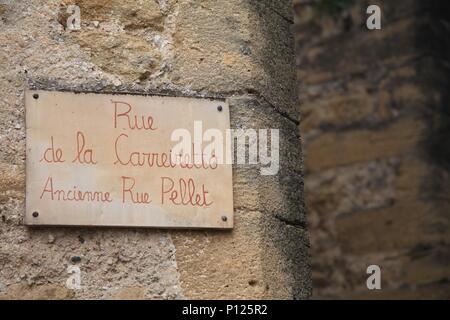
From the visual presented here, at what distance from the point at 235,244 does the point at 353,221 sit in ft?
9.07

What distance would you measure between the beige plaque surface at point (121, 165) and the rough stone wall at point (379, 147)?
262cm

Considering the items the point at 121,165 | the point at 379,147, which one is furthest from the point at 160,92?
the point at 379,147

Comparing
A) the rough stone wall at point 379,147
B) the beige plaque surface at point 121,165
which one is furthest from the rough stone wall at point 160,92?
the rough stone wall at point 379,147

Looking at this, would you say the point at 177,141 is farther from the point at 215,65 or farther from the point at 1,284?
the point at 1,284

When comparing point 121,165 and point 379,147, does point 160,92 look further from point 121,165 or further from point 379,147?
point 379,147

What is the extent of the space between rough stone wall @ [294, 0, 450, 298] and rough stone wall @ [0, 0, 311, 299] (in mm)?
2406

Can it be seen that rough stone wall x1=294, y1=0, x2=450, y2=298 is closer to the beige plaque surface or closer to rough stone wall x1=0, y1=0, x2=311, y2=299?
rough stone wall x1=0, y1=0, x2=311, y2=299

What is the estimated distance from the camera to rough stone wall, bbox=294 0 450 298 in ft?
16.1

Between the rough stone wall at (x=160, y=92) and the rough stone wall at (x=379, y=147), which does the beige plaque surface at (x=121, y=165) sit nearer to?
the rough stone wall at (x=160, y=92)

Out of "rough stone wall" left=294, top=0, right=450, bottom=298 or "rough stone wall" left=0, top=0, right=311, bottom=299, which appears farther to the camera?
"rough stone wall" left=294, top=0, right=450, bottom=298

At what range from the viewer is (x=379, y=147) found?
511 centimetres

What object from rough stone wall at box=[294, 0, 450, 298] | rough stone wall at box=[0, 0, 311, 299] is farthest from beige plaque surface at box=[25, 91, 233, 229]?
rough stone wall at box=[294, 0, 450, 298]

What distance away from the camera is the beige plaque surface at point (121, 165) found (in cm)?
232

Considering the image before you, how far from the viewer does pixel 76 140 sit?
7.72ft
